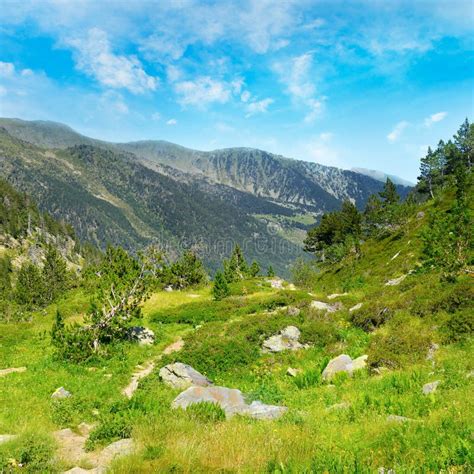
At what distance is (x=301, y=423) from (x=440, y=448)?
3.31 m

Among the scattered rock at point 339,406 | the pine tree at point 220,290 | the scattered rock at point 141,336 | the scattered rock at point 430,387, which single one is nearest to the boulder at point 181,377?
the scattered rock at point 339,406

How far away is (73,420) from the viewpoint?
12031 millimetres

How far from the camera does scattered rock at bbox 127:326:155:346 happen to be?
930 inches

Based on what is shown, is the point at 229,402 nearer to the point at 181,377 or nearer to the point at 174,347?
the point at 181,377

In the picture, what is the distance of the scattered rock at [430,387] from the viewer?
10769mm

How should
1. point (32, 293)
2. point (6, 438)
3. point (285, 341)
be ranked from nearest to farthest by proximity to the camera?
1. point (6, 438)
2. point (285, 341)
3. point (32, 293)

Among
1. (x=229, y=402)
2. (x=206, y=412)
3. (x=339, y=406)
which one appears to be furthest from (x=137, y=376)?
(x=339, y=406)

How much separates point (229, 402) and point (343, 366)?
5.75 metres

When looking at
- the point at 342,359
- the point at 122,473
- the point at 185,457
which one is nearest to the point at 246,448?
the point at 185,457

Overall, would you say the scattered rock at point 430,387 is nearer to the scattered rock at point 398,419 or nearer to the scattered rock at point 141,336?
the scattered rock at point 398,419

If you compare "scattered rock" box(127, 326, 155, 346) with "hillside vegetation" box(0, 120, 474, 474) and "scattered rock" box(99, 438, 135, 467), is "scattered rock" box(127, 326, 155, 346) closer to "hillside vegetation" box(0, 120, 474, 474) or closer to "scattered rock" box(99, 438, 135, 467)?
"hillside vegetation" box(0, 120, 474, 474)

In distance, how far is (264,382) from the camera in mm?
16438


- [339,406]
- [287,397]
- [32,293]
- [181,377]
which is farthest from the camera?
[32,293]

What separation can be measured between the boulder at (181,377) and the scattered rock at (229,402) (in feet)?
9.26
